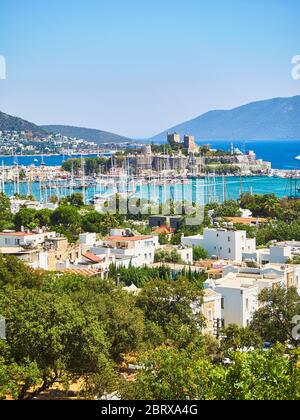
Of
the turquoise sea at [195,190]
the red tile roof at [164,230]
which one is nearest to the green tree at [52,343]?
the red tile roof at [164,230]

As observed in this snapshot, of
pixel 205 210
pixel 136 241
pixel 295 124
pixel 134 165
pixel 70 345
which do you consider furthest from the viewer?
pixel 134 165

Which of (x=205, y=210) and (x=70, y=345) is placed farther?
(x=205, y=210)

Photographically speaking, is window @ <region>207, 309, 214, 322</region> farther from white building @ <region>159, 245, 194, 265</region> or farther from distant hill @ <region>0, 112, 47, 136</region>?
distant hill @ <region>0, 112, 47, 136</region>

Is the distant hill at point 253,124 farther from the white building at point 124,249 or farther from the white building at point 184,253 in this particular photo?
the white building at point 184,253

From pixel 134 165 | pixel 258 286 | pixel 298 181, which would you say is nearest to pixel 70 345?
pixel 258 286

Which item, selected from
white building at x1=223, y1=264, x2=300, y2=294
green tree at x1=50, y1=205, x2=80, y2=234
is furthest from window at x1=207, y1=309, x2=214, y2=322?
green tree at x1=50, y1=205, x2=80, y2=234
